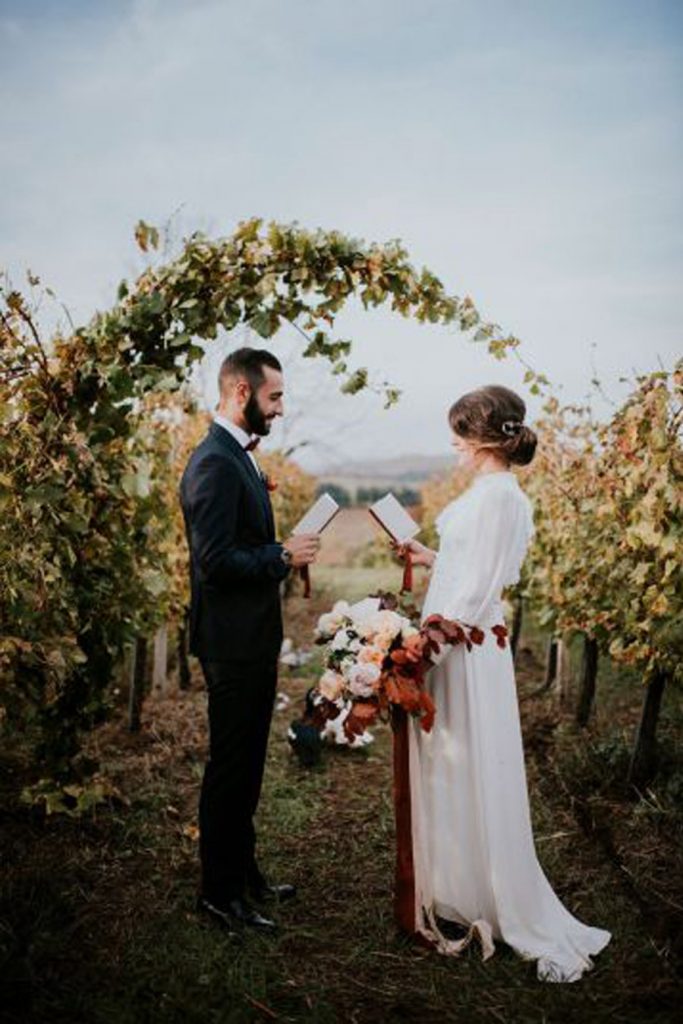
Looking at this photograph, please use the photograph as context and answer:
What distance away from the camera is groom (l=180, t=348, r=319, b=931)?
3068 millimetres

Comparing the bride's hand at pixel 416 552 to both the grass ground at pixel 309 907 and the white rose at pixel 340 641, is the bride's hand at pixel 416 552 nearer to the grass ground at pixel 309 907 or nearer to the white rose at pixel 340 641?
the white rose at pixel 340 641

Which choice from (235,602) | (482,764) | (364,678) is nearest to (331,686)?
(364,678)

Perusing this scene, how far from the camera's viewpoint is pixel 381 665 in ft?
9.55

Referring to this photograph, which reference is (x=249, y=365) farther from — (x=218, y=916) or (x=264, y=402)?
(x=218, y=916)

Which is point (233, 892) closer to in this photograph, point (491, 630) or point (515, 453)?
point (491, 630)

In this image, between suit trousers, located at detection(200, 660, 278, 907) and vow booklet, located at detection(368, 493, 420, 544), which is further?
vow booklet, located at detection(368, 493, 420, 544)

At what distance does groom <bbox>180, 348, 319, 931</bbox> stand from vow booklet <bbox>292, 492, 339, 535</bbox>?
0.06 meters

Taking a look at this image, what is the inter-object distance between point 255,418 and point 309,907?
236 cm

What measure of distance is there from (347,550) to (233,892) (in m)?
23.7

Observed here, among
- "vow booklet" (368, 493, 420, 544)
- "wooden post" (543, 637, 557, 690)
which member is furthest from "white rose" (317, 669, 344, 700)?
"wooden post" (543, 637, 557, 690)

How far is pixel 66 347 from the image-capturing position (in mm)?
3654

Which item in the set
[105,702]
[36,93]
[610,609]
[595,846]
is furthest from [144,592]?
[36,93]

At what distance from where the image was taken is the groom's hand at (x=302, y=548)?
321cm

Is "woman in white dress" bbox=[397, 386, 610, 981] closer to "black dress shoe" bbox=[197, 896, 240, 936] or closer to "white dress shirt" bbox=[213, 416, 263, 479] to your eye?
"black dress shoe" bbox=[197, 896, 240, 936]
